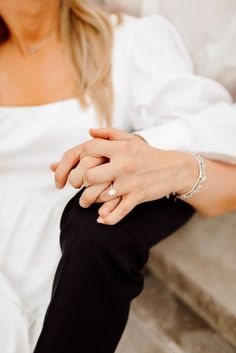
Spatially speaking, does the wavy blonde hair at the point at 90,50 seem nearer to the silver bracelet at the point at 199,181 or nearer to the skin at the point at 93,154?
the skin at the point at 93,154

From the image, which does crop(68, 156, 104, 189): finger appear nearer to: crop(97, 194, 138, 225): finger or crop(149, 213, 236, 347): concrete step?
crop(97, 194, 138, 225): finger

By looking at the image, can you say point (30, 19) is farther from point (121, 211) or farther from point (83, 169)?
point (121, 211)

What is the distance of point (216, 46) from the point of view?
99cm

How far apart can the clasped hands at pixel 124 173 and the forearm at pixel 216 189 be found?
4 centimetres

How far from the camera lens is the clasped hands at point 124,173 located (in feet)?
2.29

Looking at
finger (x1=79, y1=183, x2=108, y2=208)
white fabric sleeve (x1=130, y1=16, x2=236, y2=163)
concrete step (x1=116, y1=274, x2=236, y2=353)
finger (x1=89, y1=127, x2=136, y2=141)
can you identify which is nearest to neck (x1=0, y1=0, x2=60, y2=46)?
white fabric sleeve (x1=130, y1=16, x2=236, y2=163)

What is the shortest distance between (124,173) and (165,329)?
0.46 meters

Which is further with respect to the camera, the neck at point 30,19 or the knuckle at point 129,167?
the neck at point 30,19

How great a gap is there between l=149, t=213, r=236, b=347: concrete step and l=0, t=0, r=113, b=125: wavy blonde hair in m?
0.34

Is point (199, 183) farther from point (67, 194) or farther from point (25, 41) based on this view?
point (25, 41)

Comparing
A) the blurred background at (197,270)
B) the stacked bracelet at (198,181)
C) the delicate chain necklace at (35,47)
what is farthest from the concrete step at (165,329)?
the delicate chain necklace at (35,47)

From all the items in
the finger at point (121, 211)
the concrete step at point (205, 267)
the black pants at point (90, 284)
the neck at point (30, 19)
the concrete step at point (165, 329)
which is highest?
the neck at point (30, 19)

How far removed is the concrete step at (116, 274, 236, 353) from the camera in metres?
0.90

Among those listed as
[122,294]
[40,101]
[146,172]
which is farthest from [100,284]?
[40,101]
